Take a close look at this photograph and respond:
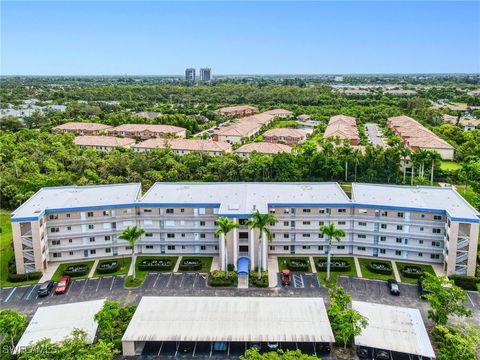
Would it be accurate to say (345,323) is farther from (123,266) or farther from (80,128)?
(80,128)

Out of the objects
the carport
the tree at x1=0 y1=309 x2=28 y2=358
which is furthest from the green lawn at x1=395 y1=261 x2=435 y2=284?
the tree at x1=0 y1=309 x2=28 y2=358

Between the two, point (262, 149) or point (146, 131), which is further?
point (146, 131)

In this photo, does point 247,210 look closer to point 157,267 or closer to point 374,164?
point 157,267

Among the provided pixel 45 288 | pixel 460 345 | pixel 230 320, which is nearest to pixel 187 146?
pixel 45 288

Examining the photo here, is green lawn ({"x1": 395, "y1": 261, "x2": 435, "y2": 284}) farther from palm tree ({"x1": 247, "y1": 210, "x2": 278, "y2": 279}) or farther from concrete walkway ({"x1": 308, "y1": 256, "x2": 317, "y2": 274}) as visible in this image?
palm tree ({"x1": 247, "y1": 210, "x2": 278, "y2": 279})

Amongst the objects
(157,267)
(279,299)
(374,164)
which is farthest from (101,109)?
(279,299)

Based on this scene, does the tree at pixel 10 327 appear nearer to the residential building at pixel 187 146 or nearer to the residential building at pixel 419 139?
the residential building at pixel 187 146

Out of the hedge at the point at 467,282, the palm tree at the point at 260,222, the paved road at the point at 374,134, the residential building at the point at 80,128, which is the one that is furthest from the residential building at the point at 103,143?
the hedge at the point at 467,282
